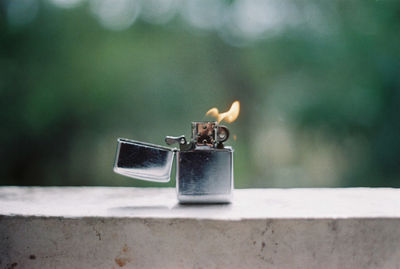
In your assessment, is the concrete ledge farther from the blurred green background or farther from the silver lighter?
the blurred green background

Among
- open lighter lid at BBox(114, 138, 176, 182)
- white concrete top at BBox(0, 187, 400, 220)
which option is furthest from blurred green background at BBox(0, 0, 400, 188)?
open lighter lid at BBox(114, 138, 176, 182)

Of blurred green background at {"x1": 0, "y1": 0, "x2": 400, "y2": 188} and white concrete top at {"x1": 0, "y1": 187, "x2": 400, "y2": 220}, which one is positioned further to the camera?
blurred green background at {"x1": 0, "y1": 0, "x2": 400, "y2": 188}

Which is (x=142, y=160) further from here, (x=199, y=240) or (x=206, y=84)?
(x=206, y=84)

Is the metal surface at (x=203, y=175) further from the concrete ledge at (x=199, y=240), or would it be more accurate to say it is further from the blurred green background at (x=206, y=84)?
the blurred green background at (x=206, y=84)

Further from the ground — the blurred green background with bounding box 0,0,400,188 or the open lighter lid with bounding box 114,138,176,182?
the blurred green background with bounding box 0,0,400,188

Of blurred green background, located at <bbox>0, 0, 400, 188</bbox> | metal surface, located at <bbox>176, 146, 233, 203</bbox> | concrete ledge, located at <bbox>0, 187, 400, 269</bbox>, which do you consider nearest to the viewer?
concrete ledge, located at <bbox>0, 187, 400, 269</bbox>

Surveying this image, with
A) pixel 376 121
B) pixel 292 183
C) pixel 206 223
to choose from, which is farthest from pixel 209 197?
pixel 376 121

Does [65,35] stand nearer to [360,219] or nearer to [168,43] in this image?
[168,43]
